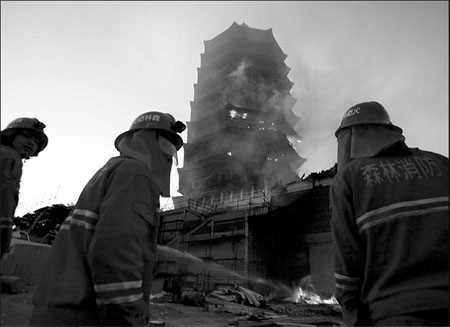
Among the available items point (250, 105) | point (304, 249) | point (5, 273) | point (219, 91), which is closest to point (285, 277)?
point (304, 249)

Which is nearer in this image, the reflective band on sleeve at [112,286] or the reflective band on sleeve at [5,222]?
the reflective band on sleeve at [112,286]

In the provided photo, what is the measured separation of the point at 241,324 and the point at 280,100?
36690mm

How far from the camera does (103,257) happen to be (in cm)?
169

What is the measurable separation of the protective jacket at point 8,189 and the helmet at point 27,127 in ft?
1.69

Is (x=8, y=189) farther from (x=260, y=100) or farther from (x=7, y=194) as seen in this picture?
(x=260, y=100)

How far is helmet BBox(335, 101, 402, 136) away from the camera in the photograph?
242 centimetres

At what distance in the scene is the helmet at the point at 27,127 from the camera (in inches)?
150

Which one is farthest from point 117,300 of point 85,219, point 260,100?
point 260,100

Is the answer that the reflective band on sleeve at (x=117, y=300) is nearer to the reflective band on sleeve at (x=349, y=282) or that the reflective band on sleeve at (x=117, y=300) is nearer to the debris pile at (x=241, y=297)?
the reflective band on sleeve at (x=349, y=282)

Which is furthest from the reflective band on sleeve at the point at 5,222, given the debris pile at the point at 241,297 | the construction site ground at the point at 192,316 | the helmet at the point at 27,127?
the debris pile at the point at 241,297

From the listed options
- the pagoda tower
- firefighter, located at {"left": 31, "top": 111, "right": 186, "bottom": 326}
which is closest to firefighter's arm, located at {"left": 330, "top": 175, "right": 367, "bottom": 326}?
firefighter, located at {"left": 31, "top": 111, "right": 186, "bottom": 326}

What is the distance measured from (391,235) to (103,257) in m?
1.73

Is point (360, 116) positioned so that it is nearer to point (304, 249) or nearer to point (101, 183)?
point (101, 183)

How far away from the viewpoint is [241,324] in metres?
7.78
